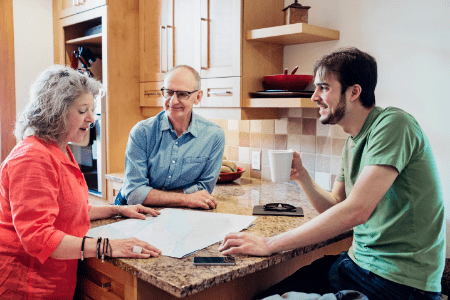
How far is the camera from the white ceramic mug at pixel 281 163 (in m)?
1.55

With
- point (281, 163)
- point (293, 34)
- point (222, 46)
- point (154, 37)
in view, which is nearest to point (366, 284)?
point (281, 163)

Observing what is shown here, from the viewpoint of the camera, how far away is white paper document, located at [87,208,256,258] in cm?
130

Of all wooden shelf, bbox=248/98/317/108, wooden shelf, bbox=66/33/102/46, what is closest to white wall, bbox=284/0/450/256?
wooden shelf, bbox=248/98/317/108

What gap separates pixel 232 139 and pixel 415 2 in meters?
1.36

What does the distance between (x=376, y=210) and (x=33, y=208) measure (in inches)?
40.8

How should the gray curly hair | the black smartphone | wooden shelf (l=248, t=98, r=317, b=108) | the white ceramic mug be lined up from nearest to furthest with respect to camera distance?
1. the black smartphone
2. the gray curly hair
3. the white ceramic mug
4. wooden shelf (l=248, t=98, r=317, b=108)

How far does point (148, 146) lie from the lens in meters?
1.90

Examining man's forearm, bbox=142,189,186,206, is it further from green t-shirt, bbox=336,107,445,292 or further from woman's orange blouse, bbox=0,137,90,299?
green t-shirt, bbox=336,107,445,292

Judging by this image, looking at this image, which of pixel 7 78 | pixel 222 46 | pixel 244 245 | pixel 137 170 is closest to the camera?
pixel 244 245

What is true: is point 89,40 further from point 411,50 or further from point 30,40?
point 411,50

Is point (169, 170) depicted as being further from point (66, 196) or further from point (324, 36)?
point (324, 36)

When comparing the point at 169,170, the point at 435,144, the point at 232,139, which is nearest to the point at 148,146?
the point at 169,170

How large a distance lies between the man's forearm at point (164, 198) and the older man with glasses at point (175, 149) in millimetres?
26

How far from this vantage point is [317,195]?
1.64 m
